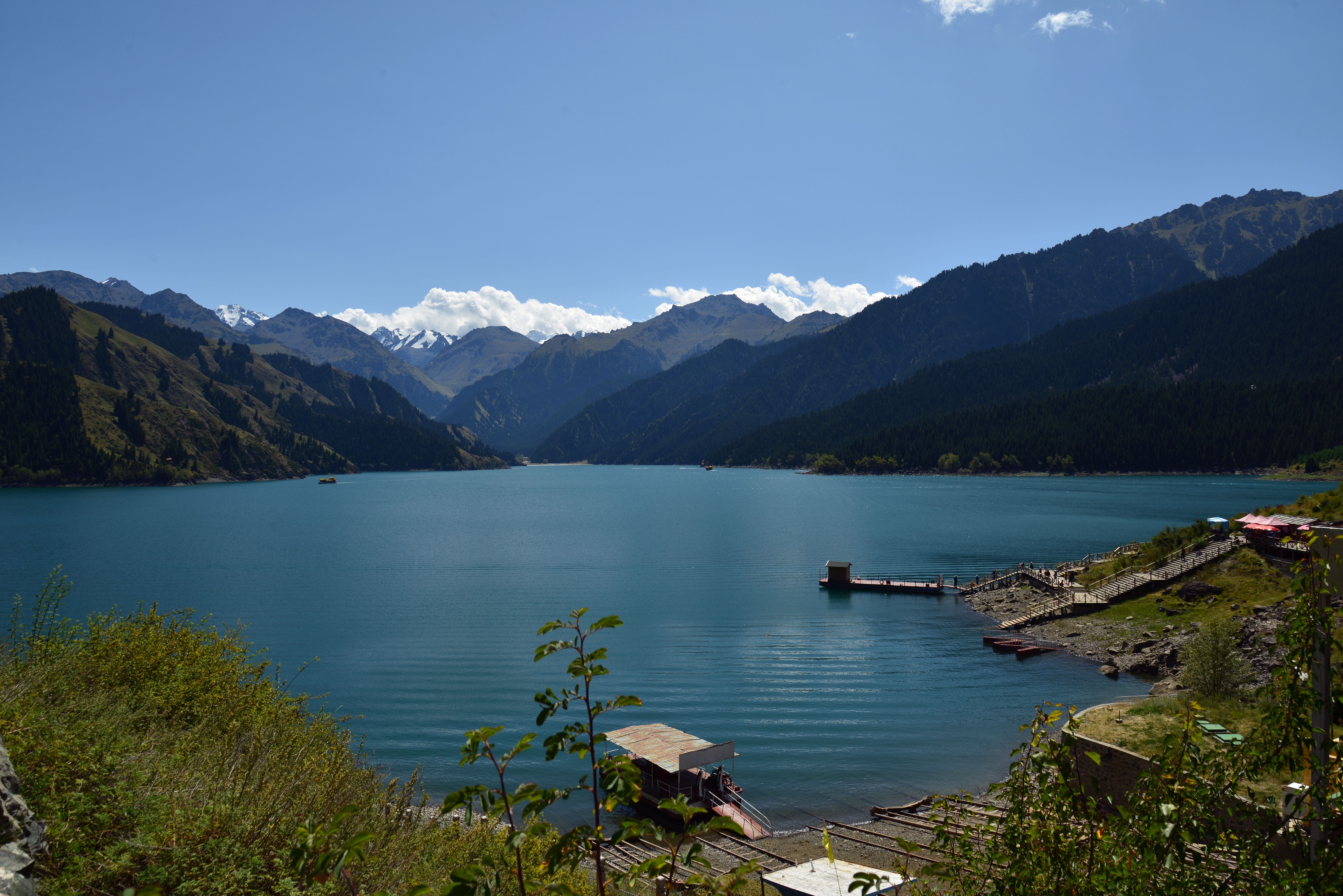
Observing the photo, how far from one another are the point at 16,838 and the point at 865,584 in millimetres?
76478

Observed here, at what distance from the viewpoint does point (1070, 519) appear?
122812 millimetres

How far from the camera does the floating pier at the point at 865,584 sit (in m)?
76.2

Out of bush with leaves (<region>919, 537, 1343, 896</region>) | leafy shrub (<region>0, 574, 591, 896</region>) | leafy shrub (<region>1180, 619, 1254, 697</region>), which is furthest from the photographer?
leafy shrub (<region>1180, 619, 1254, 697</region>)

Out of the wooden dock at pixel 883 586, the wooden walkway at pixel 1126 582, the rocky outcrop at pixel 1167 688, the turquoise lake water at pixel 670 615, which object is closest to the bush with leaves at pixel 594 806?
the turquoise lake water at pixel 670 615

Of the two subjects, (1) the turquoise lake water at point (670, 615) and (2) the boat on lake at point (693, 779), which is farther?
(1) the turquoise lake water at point (670, 615)

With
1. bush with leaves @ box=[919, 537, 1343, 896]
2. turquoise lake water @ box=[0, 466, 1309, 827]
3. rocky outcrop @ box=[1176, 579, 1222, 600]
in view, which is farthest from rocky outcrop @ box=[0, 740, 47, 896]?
rocky outcrop @ box=[1176, 579, 1222, 600]

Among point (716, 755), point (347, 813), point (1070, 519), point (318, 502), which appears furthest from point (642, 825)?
point (318, 502)

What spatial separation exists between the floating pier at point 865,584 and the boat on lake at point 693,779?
48.4 metres

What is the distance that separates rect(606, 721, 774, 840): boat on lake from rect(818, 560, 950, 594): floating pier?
4844cm

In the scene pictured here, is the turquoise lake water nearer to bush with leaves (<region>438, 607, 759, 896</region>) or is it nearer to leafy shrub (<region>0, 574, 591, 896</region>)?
leafy shrub (<region>0, 574, 591, 896</region>)

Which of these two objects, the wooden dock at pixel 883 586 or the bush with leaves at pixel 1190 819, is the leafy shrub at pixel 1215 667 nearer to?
the bush with leaves at pixel 1190 819

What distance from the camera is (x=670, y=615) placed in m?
65.6

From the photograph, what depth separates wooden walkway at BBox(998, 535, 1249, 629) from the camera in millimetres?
56000

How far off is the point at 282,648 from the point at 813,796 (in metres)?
41.6
